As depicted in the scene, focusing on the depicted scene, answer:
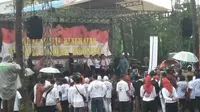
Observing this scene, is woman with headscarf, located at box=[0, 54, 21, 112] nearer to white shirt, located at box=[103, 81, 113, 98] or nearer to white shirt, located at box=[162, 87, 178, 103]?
white shirt, located at box=[162, 87, 178, 103]

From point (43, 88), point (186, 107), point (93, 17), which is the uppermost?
point (93, 17)

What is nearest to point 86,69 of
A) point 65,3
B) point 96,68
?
point 96,68

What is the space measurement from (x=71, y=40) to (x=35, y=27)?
6.67m

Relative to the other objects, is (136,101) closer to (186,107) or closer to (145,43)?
(186,107)

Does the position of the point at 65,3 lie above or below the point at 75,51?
above

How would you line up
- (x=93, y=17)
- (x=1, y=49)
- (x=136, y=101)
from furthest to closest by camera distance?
(x=93, y=17), (x=1, y=49), (x=136, y=101)

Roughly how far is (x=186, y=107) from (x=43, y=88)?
521 centimetres

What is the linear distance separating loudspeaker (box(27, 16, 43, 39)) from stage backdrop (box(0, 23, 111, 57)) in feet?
11.9

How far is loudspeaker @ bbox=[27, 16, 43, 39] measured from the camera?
18812 mm

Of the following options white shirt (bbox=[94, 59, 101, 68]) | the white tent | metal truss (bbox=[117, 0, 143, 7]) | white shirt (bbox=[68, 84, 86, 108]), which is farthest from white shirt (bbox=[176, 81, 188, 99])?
the white tent

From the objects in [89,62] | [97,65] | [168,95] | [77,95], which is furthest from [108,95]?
[89,62]

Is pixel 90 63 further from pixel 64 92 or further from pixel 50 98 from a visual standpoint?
pixel 50 98

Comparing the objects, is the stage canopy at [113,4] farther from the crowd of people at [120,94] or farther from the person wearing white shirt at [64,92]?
the person wearing white shirt at [64,92]

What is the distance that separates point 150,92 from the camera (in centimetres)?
1365
